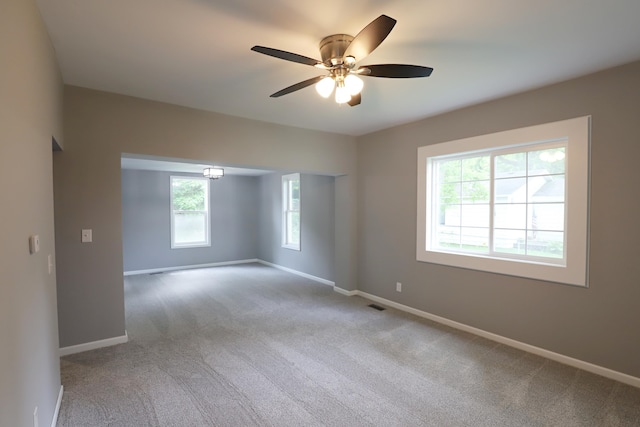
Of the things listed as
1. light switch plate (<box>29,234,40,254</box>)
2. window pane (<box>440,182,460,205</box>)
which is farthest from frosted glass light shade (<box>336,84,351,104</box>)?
window pane (<box>440,182,460,205</box>)

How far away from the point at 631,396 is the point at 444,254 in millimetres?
1896

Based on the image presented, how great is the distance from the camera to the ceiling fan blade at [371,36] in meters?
1.50

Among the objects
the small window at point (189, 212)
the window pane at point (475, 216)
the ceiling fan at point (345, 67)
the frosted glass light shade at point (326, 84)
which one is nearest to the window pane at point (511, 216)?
the window pane at point (475, 216)

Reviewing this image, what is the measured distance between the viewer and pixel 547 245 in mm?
3061

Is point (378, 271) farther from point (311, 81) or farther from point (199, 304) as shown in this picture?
point (311, 81)

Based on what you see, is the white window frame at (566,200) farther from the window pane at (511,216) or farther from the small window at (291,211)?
the small window at (291,211)

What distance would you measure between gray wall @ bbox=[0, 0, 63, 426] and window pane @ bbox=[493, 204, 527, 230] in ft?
12.8

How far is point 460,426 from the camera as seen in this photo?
2.04 metres

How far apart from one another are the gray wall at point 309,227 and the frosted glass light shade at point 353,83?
3.45m

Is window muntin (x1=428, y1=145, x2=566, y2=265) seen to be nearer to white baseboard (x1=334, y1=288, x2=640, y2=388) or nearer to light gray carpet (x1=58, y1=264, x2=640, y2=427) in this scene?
white baseboard (x1=334, y1=288, x2=640, y2=388)

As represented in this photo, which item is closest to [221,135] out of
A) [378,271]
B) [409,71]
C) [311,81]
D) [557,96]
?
[311,81]

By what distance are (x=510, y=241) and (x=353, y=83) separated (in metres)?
2.52

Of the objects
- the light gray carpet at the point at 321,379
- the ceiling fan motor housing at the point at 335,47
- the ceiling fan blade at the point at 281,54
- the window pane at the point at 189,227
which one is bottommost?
the light gray carpet at the point at 321,379

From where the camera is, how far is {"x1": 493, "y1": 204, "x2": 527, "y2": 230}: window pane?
3.23 meters
